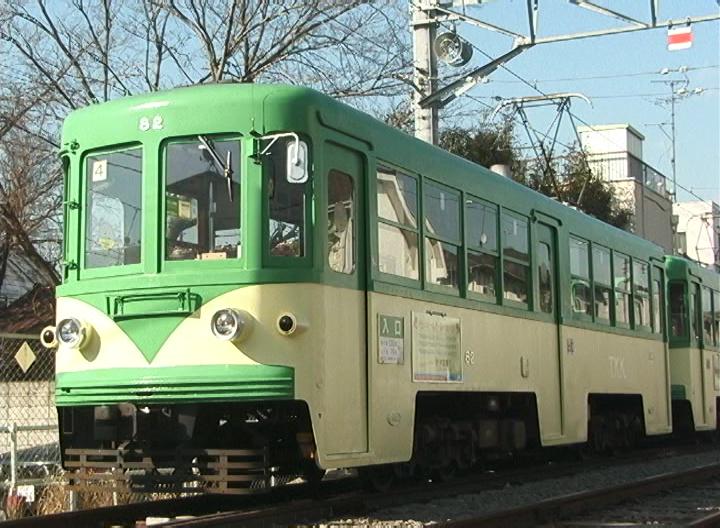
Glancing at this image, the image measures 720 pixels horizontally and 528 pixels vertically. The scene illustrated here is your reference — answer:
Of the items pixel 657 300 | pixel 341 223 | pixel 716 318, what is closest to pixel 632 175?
pixel 716 318

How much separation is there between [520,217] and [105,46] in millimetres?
11447

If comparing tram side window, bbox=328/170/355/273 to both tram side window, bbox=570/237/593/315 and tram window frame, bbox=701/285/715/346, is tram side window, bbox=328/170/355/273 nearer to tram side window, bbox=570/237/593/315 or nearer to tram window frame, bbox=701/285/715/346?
tram side window, bbox=570/237/593/315

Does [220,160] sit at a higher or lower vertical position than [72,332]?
higher

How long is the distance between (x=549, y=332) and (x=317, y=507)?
15.7 feet

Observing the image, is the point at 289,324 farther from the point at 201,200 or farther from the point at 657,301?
the point at 657,301


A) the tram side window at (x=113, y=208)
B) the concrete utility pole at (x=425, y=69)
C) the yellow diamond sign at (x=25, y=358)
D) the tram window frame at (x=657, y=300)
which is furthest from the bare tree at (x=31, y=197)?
the tram side window at (x=113, y=208)

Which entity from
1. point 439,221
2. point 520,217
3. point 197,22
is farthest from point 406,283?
point 197,22

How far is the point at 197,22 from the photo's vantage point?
21266 millimetres

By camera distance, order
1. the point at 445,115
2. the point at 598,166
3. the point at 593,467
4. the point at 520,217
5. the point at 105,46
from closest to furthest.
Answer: the point at 520,217 < the point at 593,467 < the point at 105,46 < the point at 445,115 < the point at 598,166

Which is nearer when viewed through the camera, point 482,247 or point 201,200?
point 201,200

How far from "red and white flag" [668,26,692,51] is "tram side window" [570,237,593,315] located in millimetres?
3540

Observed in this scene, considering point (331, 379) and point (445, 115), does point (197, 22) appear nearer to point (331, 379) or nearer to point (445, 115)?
point (445, 115)

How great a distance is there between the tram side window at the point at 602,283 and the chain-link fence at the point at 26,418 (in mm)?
6635

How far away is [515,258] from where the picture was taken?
11.9 metres
